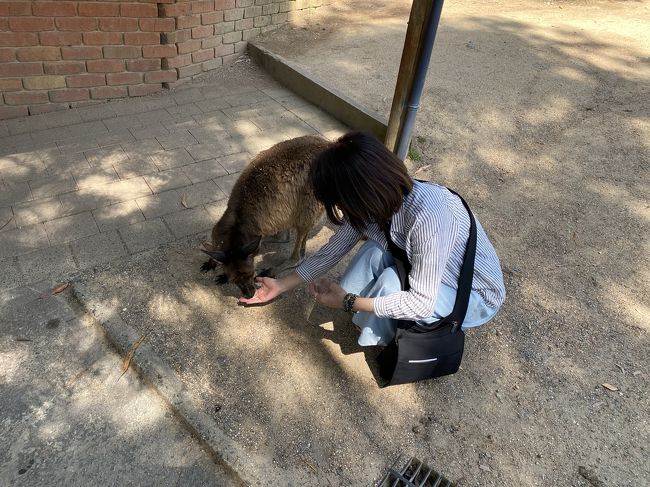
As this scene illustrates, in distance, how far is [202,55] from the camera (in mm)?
6332

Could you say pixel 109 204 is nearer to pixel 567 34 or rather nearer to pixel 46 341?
pixel 46 341

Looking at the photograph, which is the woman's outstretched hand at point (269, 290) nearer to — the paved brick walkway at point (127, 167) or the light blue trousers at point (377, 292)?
the light blue trousers at point (377, 292)

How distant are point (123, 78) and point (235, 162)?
7.76 ft

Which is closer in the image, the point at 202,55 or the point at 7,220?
the point at 7,220

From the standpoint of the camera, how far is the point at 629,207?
13.2ft

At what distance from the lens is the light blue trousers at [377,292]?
7.70ft

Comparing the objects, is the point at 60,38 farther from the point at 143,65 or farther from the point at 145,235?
the point at 145,235

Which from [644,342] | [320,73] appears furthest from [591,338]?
[320,73]

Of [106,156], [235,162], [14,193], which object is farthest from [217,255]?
[106,156]

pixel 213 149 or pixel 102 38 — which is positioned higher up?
pixel 102 38

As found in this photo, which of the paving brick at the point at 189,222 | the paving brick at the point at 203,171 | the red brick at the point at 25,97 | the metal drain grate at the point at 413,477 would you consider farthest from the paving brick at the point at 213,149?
the metal drain grate at the point at 413,477

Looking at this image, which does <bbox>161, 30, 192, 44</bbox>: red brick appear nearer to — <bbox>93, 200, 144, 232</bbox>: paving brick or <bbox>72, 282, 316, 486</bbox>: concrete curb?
<bbox>93, 200, 144, 232</bbox>: paving brick

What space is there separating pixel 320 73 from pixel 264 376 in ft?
15.0

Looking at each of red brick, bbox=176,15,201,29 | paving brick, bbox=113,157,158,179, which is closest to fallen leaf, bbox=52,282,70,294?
paving brick, bbox=113,157,158,179
